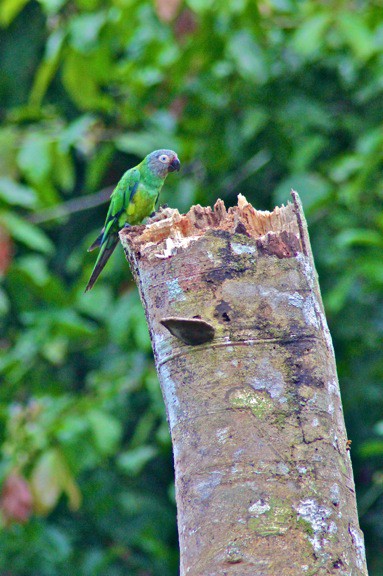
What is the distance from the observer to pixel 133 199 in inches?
206

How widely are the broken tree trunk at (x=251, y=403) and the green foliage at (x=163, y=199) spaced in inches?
102

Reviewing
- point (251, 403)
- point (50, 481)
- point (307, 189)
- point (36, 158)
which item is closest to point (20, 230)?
point (36, 158)

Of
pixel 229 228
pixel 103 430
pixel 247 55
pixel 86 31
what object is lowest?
pixel 229 228

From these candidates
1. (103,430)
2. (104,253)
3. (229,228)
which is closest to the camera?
(229,228)

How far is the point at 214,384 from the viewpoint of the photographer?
233cm

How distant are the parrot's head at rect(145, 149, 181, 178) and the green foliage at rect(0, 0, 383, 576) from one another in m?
0.57

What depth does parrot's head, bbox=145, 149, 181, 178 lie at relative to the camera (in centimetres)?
540

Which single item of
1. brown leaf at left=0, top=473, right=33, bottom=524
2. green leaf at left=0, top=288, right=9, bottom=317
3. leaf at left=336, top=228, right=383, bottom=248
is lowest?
brown leaf at left=0, top=473, right=33, bottom=524

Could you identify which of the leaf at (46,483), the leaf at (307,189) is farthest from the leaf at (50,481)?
the leaf at (307,189)

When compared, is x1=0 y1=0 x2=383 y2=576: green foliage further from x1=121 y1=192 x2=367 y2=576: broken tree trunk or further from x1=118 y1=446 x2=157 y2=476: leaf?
x1=121 y1=192 x2=367 y2=576: broken tree trunk

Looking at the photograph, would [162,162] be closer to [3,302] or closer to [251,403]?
[3,302]

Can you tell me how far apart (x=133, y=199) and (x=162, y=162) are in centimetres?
36

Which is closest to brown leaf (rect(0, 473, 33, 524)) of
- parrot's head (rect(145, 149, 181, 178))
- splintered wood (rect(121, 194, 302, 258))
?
parrot's head (rect(145, 149, 181, 178))

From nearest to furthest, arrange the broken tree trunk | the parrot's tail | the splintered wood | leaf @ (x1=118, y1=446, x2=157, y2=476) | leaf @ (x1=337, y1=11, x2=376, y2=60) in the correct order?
the broken tree trunk
the splintered wood
the parrot's tail
leaf @ (x1=337, y1=11, x2=376, y2=60)
leaf @ (x1=118, y1=446, x2=157, y2=476)
